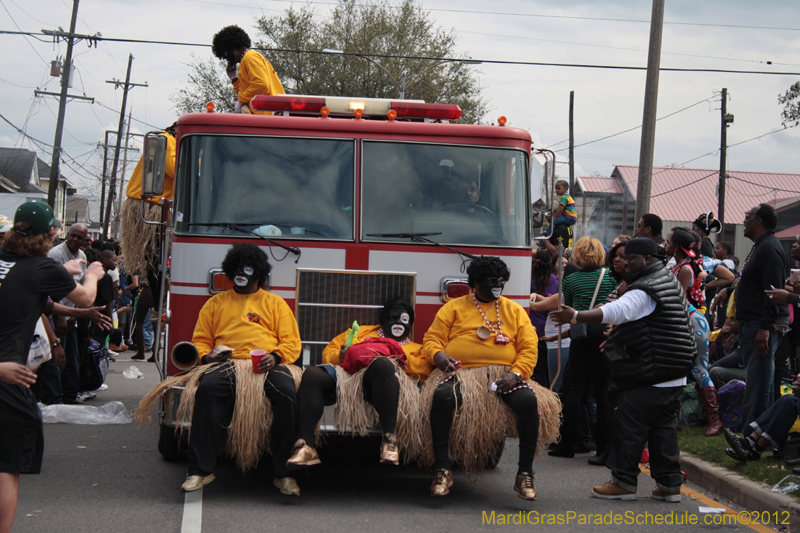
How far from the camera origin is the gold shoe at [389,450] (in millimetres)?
5285

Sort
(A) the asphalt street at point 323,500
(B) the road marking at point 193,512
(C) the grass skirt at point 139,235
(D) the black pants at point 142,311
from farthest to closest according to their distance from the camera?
1. (D) the black pants at point 142,311
2. (C) the grass skirt at point 139,235
3. (A) the asphalt street at point 323,500
4. (B) the road marking at point 193,512

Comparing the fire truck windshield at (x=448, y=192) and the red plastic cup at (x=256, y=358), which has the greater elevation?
the fire truck windshield at (x=448, y=192)

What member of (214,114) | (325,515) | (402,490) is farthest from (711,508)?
(214,114)

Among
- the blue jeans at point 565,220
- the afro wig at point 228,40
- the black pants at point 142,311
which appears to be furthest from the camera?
the black pants at point 142,311

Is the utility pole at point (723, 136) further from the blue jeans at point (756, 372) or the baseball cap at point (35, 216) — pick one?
the baseball cap at point (35, 216)

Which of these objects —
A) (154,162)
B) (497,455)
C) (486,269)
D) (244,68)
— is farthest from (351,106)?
(497,455)

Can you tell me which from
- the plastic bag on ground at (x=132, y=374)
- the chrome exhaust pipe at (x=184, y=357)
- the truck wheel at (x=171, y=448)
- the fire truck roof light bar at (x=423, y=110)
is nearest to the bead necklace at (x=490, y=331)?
the fire truck roof light bar at (x=423, y=110)

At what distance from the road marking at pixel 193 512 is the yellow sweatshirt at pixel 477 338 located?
1851mm

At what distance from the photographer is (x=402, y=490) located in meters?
6.05

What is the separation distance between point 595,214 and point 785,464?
4508 centimetres

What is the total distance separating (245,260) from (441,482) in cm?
204

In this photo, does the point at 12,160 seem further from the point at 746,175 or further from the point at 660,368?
the point at 660,368

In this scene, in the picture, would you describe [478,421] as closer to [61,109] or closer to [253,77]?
[253,77]

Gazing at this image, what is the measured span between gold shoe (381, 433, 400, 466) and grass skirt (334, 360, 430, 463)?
16 centimetres
